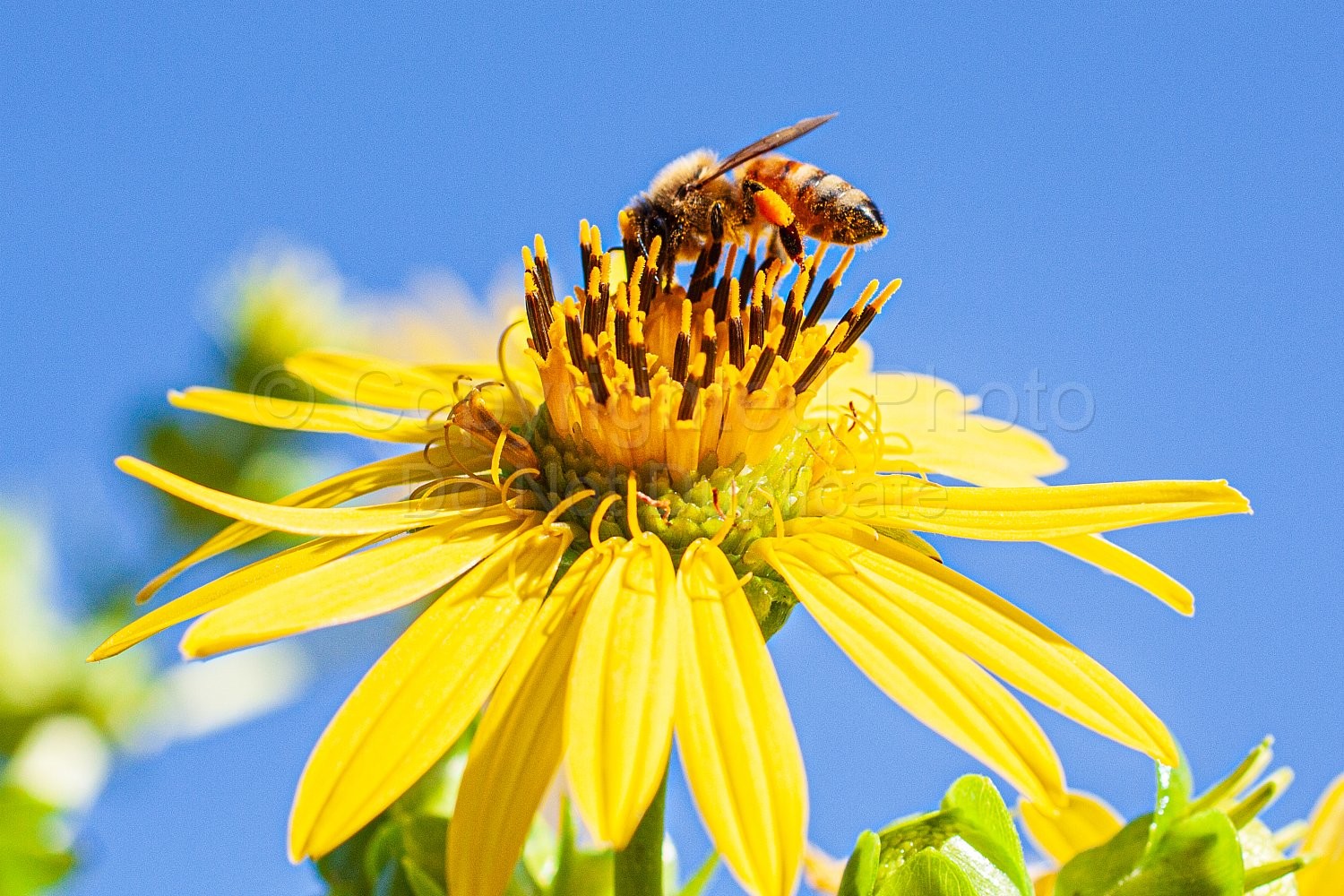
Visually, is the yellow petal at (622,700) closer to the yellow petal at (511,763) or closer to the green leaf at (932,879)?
the yellow petal at (511,763)

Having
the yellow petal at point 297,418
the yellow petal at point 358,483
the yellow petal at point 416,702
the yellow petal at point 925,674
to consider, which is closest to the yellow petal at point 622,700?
the yellow petal at point 416,702

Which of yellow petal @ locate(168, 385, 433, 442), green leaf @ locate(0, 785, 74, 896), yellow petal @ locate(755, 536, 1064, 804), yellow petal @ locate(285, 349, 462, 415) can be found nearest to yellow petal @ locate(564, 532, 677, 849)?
yellow petal @ locate(755, 536, 1064, 804)

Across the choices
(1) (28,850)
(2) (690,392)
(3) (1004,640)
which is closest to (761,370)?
(2) (690,392)

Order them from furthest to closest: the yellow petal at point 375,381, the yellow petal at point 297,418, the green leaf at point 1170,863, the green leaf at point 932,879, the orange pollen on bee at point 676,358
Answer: the yellow petal at point 375,381 → the yellow petal at point 297,418 → the orange pollen on bee at point 676,358 → the green leaf at point 1170,863 → the green leaf at point 932,879

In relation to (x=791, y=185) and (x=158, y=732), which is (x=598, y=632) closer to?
(x=791, y=185)

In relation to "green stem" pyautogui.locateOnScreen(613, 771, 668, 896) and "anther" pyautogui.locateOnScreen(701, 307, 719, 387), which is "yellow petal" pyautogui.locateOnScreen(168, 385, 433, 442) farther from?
"green stem" pyautogui.locateOnScreen(613, 771, 668, 896)
